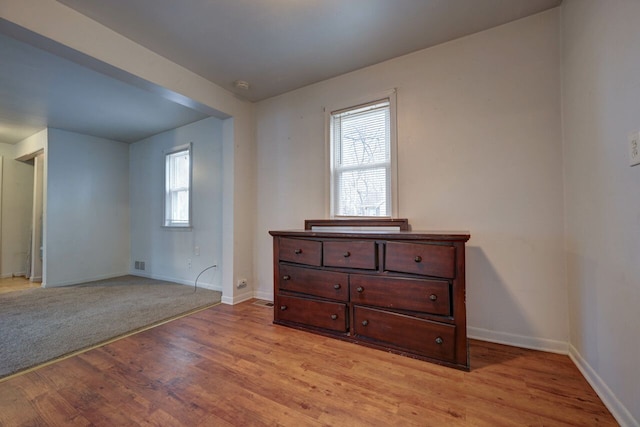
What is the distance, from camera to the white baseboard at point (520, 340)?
1.84m

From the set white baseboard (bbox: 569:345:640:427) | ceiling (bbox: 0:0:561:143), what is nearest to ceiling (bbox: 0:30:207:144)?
ceiling (bbox: 0:0:561:143)

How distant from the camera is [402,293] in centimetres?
183

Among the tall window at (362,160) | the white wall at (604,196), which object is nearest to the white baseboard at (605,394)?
the white wall at (604,196)

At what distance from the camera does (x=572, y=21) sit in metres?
1.67

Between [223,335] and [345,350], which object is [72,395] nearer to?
[223,335]

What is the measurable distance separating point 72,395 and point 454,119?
320 centimetres

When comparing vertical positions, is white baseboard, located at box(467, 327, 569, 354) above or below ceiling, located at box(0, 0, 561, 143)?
below

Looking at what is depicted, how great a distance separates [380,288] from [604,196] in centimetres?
135

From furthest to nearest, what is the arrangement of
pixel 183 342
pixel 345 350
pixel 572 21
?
pixel 183 342
pixel 345 350
pixel 572 21

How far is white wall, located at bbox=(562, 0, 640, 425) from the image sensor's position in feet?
3.77

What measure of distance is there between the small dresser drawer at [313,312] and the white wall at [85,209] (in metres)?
3.97

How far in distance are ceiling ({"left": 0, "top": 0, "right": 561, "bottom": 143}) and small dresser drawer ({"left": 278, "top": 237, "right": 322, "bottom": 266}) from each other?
1728 mm

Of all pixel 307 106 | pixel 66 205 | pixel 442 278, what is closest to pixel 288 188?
pixel 307 106

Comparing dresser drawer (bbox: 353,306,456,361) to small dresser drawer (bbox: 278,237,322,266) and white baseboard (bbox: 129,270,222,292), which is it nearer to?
small dresser drawer (bbox: 278,237,322,266)
